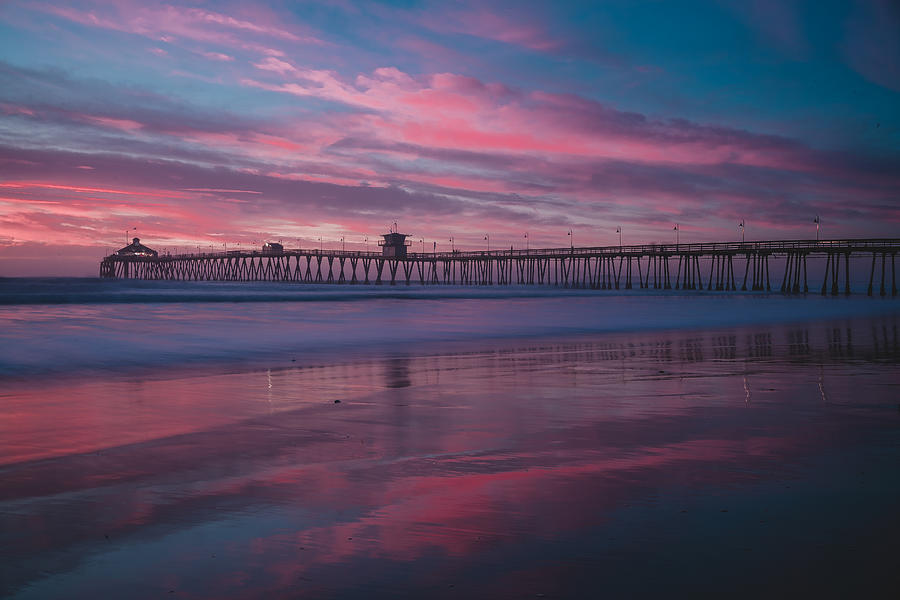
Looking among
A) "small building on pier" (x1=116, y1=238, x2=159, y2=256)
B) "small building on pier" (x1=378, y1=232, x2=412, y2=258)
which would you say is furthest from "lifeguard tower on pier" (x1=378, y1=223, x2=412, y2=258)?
"small building on pier" (x1=116, y1=238, x2=159, y2=256)

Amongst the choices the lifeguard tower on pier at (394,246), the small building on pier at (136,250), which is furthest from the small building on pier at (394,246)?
the small building on pier at (136,250)

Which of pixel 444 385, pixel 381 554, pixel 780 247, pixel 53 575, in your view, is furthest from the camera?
pixel 780 247

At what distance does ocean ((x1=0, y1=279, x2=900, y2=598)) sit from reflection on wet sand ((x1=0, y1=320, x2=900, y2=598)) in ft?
0.06

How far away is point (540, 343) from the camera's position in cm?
1431

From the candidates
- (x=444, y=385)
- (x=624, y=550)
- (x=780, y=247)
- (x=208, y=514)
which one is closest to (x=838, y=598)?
(x=624, y=550)

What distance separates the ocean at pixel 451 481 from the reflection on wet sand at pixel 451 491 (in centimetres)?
2

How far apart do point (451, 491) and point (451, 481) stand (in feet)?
0.71

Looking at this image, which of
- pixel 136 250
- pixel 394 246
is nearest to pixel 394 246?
pixel 394 246

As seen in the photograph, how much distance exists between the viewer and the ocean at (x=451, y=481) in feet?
9.21

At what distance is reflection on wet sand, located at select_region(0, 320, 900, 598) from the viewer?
110 inches

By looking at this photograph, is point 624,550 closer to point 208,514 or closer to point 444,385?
point 208,514

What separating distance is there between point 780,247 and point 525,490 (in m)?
51.0

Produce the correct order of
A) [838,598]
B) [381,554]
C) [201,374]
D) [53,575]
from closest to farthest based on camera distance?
[838,598], [53,575], [381,554], [201,374]

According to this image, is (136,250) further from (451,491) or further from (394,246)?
(451,491)
